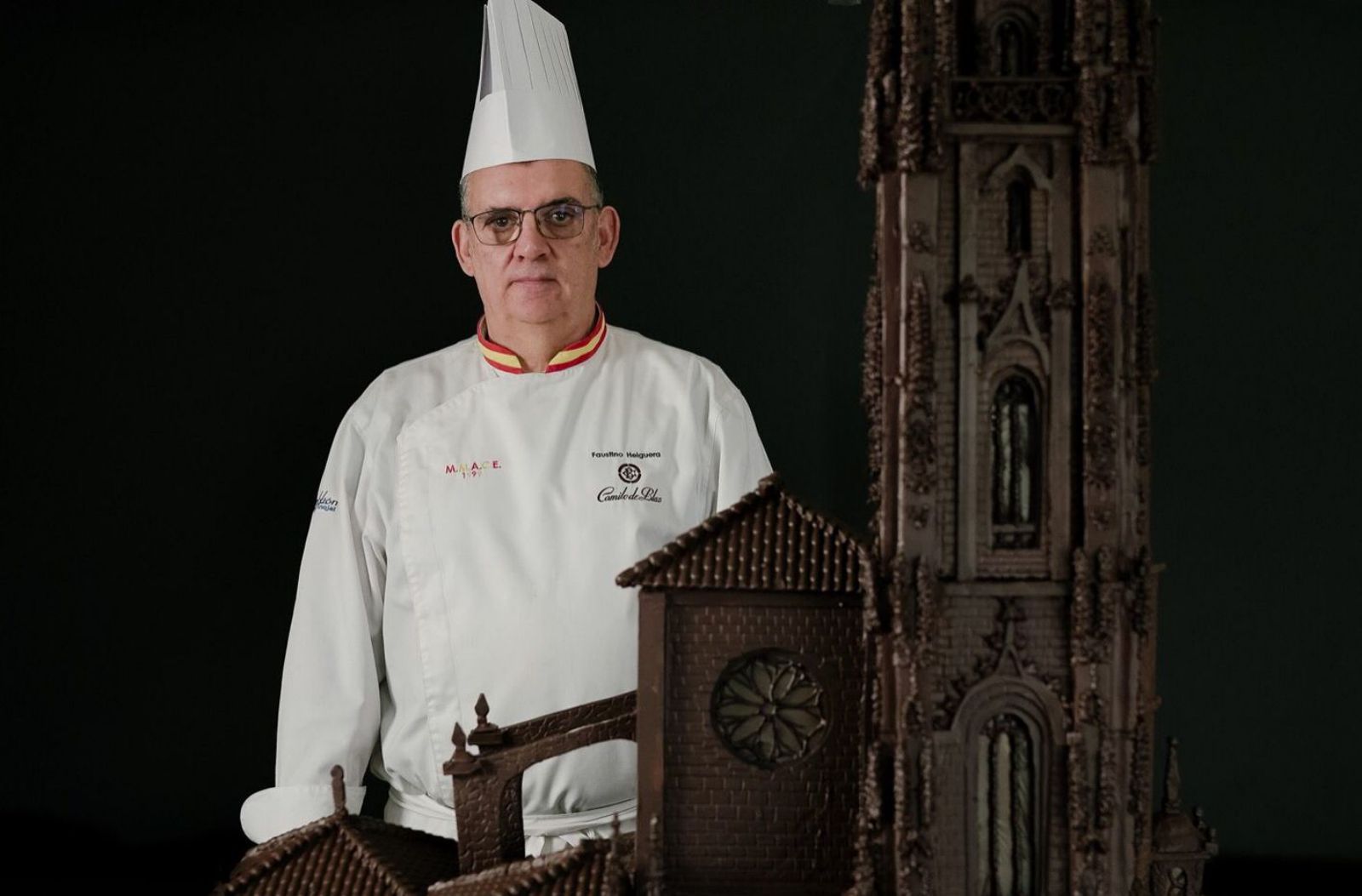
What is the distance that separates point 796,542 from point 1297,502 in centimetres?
269

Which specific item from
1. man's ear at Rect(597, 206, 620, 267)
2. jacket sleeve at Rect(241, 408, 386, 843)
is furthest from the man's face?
jacket sleeve at Rect(241, 408, 386, 843)

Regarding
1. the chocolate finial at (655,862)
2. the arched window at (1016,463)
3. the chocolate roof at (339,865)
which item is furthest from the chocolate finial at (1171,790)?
the chocolate roof at (339,865)

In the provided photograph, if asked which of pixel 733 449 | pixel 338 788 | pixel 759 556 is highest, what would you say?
pixel 733 449

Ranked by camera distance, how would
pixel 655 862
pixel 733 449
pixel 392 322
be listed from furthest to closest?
pixel 392 322 < pixel 733 449 < pixel 655 862

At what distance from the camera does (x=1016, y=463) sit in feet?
10.9

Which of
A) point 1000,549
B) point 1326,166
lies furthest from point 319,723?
point 1326,166

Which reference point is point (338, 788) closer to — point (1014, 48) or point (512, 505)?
point (512, 505)

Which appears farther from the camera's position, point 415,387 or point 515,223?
point 415,387

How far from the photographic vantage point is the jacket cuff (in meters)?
4.36

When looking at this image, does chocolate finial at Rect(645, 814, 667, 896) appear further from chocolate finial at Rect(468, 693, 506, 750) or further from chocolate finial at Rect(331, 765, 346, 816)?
chocolate finial at Rect(331, 765, 346, 816)

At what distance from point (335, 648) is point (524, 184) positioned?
1324mm

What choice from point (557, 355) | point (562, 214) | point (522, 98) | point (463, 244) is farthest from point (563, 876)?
point (522, 98)

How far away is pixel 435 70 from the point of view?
567 centimetres

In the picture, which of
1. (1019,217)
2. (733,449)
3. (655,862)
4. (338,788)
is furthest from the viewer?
(733,449)
